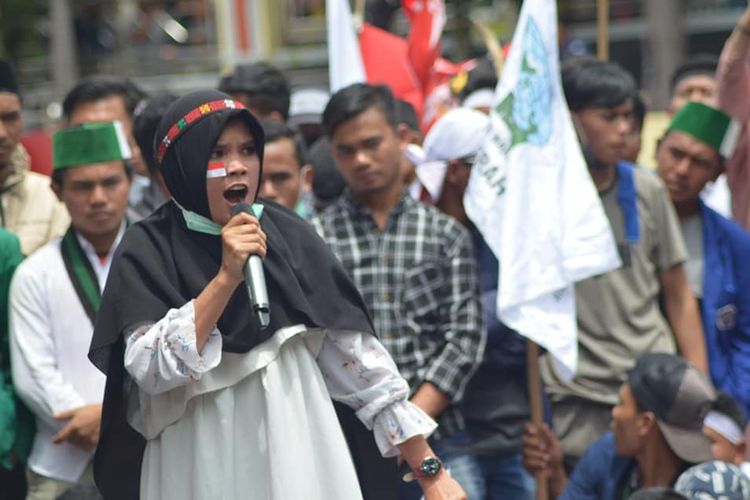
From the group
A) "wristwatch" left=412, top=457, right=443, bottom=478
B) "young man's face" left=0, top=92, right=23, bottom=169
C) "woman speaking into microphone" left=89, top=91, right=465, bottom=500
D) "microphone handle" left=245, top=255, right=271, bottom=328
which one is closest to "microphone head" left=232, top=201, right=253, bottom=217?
"woman speaking into microphone" left=89, top=91, right=465, bottom=500

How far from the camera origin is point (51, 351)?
523 centimetres

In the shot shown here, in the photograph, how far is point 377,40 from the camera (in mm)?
8172

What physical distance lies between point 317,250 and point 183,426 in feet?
1.96

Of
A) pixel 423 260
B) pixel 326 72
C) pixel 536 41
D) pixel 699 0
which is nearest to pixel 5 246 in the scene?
pixel 423 260

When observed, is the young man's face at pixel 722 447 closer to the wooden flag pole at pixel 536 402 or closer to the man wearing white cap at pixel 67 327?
the wooden flag pole at pixel 536 402

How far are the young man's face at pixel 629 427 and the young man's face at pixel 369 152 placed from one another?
1106mm

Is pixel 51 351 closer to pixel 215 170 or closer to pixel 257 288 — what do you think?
pixel 215 170

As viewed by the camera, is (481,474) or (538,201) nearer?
(481,474)

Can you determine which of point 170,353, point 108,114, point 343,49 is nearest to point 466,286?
point 170,353

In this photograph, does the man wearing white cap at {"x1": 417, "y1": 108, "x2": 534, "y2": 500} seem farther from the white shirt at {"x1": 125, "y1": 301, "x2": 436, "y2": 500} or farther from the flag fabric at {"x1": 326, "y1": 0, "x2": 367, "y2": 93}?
the white shirt at {"x1": 125, "y1": 301, "x2": 436, "y2": 500}

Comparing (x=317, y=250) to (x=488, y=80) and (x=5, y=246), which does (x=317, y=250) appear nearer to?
(x=5, y=246)

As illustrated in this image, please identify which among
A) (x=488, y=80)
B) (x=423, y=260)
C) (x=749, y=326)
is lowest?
(x=749, y=326)

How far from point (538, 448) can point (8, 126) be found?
2344 mm

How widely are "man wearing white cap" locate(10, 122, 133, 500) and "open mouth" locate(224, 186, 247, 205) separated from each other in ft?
4.26
